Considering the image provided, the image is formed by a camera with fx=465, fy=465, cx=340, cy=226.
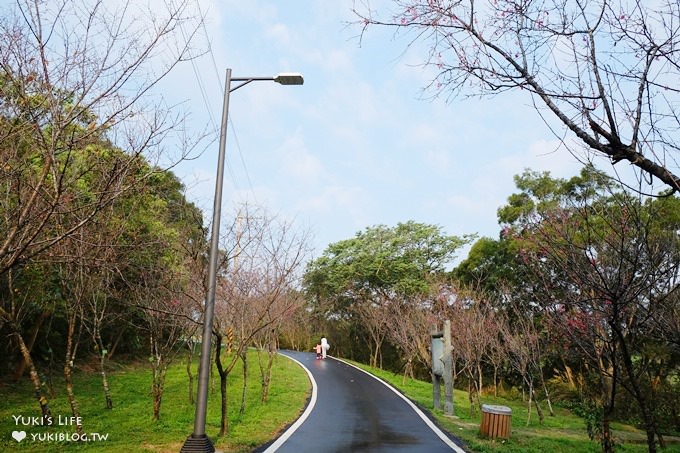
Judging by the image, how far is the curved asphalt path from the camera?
8.70m

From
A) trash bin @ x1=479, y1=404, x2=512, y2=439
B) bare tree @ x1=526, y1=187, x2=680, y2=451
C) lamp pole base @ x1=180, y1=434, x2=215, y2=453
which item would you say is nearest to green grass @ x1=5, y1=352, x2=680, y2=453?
trash bin @ x1=479, y1=404, x2=512, y2=439

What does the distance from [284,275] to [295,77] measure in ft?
17.5

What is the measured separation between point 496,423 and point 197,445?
6405 millimetres

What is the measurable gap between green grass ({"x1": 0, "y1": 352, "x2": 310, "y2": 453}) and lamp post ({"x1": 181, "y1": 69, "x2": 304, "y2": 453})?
5.47ft

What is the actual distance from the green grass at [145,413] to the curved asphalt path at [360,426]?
540 millimetres

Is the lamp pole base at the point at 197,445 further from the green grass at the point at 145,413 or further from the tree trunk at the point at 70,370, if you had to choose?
the tree trunk at the point at 70,370

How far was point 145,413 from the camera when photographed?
1216cm

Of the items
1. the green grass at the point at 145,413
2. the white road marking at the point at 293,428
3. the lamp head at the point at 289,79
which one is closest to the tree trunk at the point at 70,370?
the green grass at the point at 145,413

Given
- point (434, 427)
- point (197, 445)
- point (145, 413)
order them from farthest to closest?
1. point (145, 413)
2. point (434, 427)
3. point (197, 445)

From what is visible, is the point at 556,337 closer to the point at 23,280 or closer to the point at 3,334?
the point at 23,280

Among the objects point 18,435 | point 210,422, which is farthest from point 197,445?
point 18,435

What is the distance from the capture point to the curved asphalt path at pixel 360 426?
8703 mm

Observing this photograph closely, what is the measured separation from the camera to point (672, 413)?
13594mm

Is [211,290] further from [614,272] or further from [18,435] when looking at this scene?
[18,435]
